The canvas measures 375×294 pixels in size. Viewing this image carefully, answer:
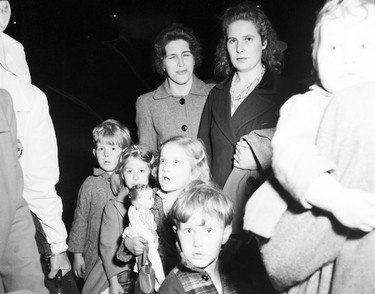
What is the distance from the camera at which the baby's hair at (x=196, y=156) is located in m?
1.77

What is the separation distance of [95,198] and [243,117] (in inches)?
40.2

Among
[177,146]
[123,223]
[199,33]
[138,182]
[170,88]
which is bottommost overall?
[123,223]

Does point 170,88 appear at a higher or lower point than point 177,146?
higher

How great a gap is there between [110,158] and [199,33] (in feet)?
6.93

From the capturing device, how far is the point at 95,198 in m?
2.28

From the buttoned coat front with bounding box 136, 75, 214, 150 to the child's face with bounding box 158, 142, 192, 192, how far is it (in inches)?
21.2

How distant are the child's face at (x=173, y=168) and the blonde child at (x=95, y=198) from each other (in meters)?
0.62

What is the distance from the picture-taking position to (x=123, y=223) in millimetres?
2000

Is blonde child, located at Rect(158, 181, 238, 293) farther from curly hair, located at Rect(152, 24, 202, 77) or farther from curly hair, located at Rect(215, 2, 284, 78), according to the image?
curly hair, located at Rect(152, 24, 202, 77)

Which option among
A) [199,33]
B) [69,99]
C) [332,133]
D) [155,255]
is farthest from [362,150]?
[69,99]

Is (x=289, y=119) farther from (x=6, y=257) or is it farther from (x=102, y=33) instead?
(x=102, y=33)

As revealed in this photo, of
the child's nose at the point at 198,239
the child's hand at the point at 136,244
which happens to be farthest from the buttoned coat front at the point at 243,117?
the child's nose at the point at 198,239

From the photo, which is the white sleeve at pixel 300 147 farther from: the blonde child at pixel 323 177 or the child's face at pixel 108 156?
the child's face at pixel 108 156

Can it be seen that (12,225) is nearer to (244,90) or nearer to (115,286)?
(115,286)
